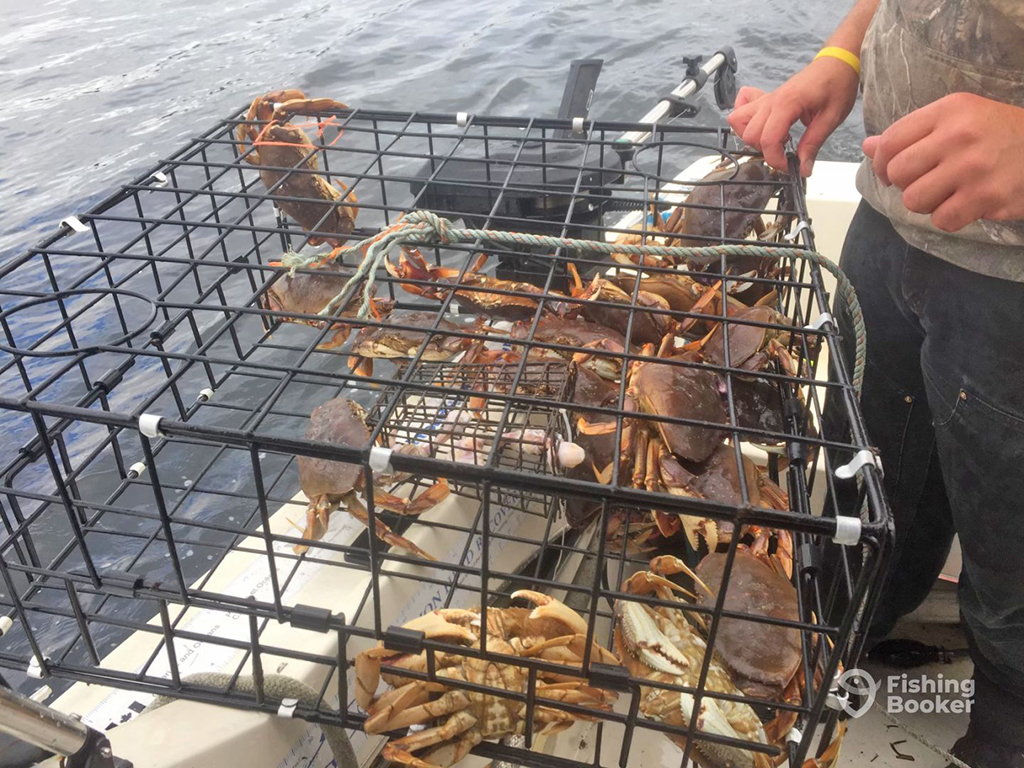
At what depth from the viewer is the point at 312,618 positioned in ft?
3.59

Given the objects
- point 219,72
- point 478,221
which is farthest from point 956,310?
point 219,72

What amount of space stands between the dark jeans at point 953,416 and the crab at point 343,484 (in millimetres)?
992

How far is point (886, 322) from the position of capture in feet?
5.15

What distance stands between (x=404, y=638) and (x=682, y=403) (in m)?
0.75

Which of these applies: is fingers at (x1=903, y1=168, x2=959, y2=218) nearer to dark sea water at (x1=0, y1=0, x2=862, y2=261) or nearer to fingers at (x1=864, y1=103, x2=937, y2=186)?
fingers at (x1=864, y1=103, x2=937, y2=186)

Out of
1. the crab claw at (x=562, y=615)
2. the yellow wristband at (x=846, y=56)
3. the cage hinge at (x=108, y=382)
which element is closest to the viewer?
the crab claw at (x=562, y=615)

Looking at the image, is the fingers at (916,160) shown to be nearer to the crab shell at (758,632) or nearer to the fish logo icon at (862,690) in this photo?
the crab shell at (758,632)

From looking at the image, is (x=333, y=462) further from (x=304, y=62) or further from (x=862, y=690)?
(x=304, y=62)

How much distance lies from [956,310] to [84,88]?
756cm

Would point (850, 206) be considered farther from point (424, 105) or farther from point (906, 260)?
point (424, 105)

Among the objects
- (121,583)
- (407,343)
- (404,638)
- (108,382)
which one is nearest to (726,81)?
(407,343)

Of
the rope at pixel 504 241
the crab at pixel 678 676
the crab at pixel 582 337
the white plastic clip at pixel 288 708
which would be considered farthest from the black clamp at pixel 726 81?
the white plastic clip at pixel 288 708

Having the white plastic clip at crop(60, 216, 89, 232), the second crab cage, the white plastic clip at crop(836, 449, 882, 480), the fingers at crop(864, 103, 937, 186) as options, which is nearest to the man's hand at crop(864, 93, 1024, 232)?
the fingers at crop(864, 103, 937, 186)

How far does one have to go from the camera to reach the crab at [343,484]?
4.97ft
